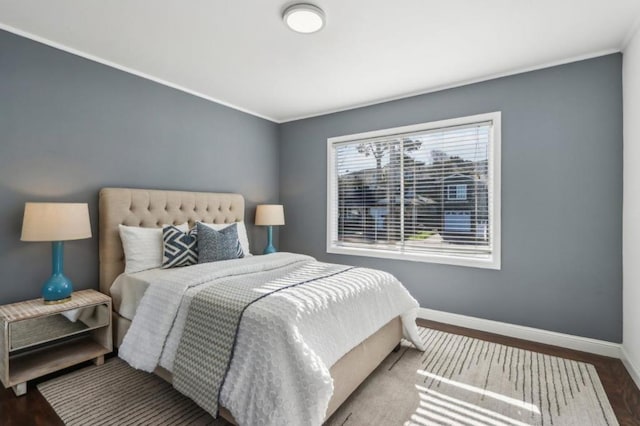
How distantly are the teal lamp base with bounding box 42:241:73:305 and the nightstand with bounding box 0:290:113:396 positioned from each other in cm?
6

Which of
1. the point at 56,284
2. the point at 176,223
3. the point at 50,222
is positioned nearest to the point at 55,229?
the point at 50,222

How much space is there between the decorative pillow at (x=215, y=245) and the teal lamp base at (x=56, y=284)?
3.14 ft

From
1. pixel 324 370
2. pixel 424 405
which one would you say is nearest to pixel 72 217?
pixel 324 370

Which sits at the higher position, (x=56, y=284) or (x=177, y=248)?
(x=177, y=248)

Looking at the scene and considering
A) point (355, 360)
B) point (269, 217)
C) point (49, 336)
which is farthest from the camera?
point (269, 217)

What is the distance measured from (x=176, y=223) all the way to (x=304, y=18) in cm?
226

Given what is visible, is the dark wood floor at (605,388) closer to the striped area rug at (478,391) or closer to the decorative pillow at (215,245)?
the striped area rug at (478,391)

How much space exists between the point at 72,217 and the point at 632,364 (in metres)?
4.19

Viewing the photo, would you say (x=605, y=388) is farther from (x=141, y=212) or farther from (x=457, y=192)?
(x=141, y=212)

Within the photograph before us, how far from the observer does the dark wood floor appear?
5.87 ft

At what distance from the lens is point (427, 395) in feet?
6.70

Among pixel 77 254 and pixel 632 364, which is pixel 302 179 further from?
pixel 632 364

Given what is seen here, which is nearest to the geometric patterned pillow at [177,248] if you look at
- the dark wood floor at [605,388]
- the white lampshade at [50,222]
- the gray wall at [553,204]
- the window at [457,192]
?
the white lampshade at [50,222]

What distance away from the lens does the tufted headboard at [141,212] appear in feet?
8.86
